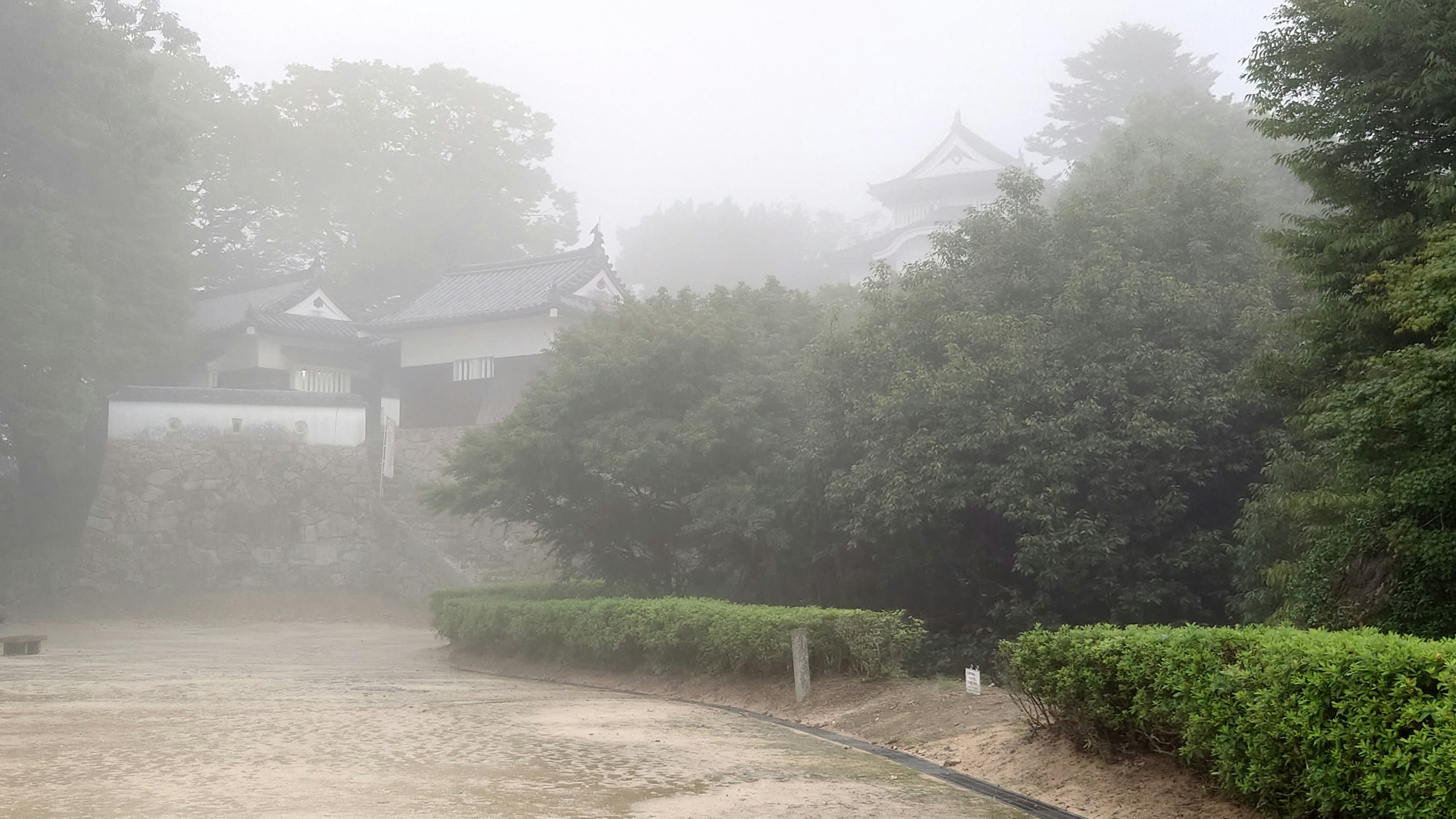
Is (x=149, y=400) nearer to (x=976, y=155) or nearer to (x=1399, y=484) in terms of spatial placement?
(x=1399, y=484)

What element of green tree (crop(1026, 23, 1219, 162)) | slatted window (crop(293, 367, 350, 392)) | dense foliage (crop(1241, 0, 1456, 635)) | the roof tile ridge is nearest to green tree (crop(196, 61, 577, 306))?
the roof tile ridge

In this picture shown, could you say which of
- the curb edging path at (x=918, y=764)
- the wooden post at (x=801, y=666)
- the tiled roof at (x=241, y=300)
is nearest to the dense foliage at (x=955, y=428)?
the wooden post at (x=801, y=666)

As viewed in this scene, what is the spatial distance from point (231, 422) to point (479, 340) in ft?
24.7

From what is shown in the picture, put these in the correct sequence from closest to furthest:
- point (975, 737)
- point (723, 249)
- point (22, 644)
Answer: point (975, 737) → point (22, 644) → point (723, 249)

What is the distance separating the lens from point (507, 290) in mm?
38156

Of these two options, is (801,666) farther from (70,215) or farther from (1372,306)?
(70,215)

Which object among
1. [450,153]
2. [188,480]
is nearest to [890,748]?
[188,480]

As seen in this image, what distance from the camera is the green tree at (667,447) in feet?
63.4

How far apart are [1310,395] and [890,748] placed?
15.5 feet

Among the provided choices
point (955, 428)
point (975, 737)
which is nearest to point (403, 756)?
point (975, 737)

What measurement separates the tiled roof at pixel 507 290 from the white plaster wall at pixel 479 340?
413 mm

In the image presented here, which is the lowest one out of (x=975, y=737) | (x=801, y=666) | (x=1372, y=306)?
(x=975, y=737)

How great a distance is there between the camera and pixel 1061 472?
14820mm

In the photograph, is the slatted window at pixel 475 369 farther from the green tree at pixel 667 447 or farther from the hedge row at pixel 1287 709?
the hedge row at pixel 1287 709
